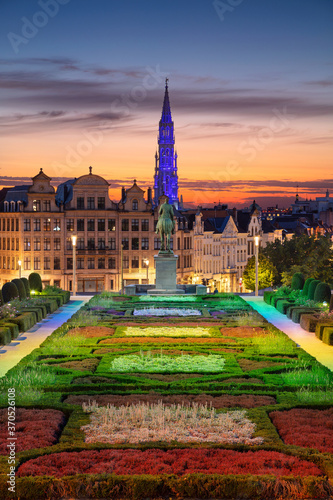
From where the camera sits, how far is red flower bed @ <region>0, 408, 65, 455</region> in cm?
→ 1388

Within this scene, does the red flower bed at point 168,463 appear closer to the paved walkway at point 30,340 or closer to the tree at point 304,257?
the paved walkway at point 30,340

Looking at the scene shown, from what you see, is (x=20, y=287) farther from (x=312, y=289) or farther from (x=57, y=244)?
(x=57, y=244)

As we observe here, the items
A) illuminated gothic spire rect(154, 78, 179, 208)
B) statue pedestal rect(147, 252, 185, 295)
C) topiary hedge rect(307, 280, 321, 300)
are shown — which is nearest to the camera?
topiary hedge rect(307, 280, 321, 300)

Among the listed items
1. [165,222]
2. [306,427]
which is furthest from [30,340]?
[165,222]

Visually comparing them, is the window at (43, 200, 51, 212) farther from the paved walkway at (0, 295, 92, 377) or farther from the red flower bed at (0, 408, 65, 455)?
the red flower bed at (0, 408, 65, 455)

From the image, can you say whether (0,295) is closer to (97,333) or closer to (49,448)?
(97,333)

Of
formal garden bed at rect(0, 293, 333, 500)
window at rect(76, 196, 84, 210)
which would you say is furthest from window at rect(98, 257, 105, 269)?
formal garden bed at rect(0, 293, 333, 500)

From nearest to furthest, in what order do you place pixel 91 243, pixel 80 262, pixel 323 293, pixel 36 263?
pixel 323 293, pixel 36 263, pixel 80 262, pixel 91 243

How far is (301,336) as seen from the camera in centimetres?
2997

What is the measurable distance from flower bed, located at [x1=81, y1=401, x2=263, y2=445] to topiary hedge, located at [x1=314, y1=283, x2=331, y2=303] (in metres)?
23.2

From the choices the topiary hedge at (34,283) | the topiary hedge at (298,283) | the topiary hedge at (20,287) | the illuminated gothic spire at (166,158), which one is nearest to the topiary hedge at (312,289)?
the topiary hedge at (298,283)

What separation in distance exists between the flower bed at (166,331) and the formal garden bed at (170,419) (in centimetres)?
106

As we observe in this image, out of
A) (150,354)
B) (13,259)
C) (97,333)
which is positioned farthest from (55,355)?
(13,259)

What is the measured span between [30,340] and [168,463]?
16.8 meters
